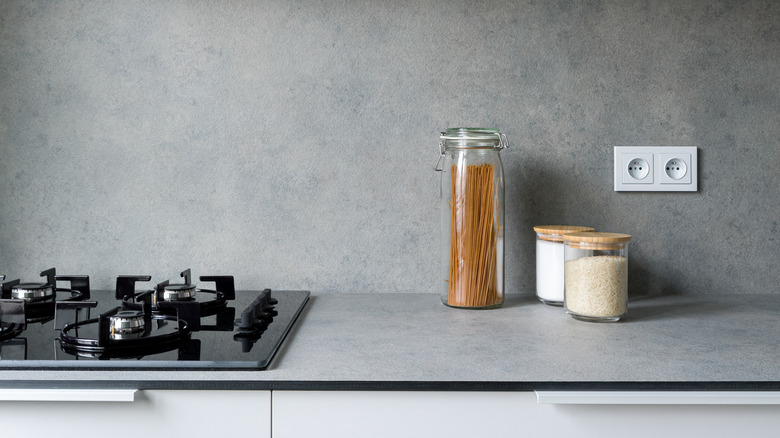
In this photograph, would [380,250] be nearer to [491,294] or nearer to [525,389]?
[491,294]

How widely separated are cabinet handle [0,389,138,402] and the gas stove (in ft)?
0.14

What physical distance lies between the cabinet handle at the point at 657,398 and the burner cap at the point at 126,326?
598 millimetres

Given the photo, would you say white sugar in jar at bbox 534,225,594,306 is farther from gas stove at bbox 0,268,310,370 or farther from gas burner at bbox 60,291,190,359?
gas burner at bbox 60,291,190,359

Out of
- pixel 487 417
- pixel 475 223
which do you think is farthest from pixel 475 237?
pixel 487 417

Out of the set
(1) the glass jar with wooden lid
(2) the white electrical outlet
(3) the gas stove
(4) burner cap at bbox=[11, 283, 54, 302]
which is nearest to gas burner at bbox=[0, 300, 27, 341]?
(3) the gas stove

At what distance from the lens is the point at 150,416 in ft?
2.57

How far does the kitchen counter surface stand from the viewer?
0.78 meters

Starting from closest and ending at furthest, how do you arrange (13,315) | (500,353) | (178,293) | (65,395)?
(65,395), (500,353), (13,315), (178,293)

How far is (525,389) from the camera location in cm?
78

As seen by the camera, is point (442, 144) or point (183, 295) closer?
point (183, 295)

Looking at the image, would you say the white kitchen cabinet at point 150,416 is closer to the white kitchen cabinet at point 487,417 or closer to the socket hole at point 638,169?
the white kitchen cabinet at point 487,417

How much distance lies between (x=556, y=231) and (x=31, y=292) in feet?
3.43

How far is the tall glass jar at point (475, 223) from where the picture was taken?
47.4 inches

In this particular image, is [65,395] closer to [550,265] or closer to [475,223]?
[475,223]
